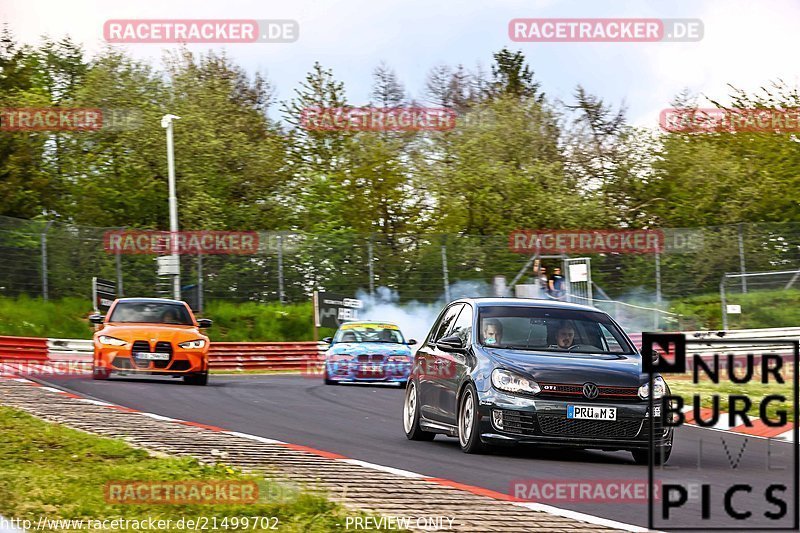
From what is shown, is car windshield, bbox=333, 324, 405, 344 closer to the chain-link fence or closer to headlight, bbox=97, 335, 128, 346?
headlight, bbox=97, 335, 128, 346

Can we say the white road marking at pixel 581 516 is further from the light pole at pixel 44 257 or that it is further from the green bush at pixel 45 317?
the light pole at pixel 44 257

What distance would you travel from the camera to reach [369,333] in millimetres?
27719

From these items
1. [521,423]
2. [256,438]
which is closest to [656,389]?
[521,423]

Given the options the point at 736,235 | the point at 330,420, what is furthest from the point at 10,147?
the point at 330,420

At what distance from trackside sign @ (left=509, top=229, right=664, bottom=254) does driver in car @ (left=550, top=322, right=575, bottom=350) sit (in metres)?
23.5

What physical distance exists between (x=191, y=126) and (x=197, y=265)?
16360 millimetres

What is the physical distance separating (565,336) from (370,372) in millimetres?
13740

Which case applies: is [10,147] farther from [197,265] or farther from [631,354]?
[631,354]

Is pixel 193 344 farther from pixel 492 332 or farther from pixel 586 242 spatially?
pixel 586 242

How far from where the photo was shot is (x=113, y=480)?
9469 millimetres

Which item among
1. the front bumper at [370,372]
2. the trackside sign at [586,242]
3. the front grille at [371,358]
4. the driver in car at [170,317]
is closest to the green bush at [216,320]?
the trackside sign at [586,242]

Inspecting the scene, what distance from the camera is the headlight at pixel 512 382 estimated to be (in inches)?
485

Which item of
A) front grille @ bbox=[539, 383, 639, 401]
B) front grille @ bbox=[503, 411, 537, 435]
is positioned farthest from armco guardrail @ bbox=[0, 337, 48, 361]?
front grille @ bbox=[539, 383, 639, 401]

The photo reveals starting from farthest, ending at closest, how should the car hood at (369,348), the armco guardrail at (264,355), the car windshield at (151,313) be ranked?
the armco guardrail at (264,355) → the car hood at (369,348) → the car windshield at (151,313)
